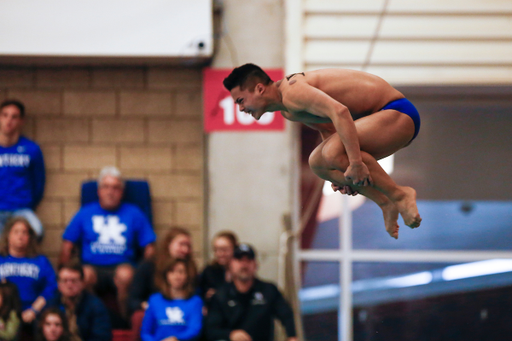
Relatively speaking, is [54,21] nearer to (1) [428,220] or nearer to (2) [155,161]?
(2) [155,161]

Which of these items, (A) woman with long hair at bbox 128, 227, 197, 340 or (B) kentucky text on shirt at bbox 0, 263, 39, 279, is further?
(B) kentucky text on shirt at bbox 0, 263, 39, 279

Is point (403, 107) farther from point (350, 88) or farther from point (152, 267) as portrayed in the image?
point (152, 267)

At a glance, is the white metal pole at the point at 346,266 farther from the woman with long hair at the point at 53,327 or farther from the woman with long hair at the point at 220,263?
the woman with long hair at the point at 53,327

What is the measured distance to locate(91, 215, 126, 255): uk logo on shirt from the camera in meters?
5.42

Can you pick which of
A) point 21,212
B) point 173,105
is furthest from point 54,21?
point 21,212

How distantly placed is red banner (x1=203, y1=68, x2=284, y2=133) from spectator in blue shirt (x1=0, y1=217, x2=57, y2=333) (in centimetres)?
195

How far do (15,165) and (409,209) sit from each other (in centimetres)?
406

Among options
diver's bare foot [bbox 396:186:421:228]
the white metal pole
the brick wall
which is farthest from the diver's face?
the white metal pole

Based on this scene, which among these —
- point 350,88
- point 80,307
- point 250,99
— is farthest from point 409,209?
point 80,307

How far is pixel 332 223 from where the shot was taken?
645 cm

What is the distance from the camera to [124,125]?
636cm

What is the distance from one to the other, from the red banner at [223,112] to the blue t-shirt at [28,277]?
6.59ft

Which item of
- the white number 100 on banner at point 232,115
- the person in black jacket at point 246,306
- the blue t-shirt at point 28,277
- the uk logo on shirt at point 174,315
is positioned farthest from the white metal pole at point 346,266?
the blue t-shirt at point 28,277

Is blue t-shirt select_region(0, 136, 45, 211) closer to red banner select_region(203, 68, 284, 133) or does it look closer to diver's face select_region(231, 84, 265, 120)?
red banner select_region(203, 68, 284, 133)
